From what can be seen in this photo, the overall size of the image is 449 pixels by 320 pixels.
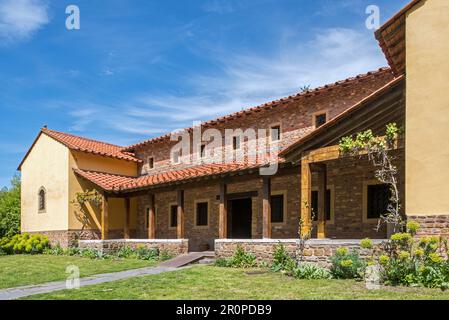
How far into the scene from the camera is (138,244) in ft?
57.2

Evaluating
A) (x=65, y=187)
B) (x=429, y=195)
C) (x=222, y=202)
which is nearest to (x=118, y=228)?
(x=65, y=187)

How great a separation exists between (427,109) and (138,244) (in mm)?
12207

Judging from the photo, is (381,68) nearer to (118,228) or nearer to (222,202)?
(222,202)

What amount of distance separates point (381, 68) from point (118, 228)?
14.4 m

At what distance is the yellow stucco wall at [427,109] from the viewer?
907 cm

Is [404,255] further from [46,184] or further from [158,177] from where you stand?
[46,184]

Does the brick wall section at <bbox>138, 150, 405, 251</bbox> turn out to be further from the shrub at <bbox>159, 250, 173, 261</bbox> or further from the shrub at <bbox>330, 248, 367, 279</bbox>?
the shrub at <bbox>330, 248, 367, 279</bbox>

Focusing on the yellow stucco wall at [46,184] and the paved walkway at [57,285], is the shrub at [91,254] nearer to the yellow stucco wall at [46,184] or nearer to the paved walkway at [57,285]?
the yellow stucco wall at [46,184]

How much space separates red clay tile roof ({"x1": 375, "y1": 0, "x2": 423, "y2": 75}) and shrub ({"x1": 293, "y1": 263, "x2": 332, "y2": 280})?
565 cm

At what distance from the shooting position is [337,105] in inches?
586

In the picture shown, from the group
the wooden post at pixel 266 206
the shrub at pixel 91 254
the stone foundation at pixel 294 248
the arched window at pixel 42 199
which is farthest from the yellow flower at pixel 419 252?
the arched window at pixel 42 199

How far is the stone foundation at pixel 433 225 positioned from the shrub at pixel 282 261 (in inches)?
132

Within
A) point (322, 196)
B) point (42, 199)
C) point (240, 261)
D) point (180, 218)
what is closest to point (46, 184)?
point (42, 199)
